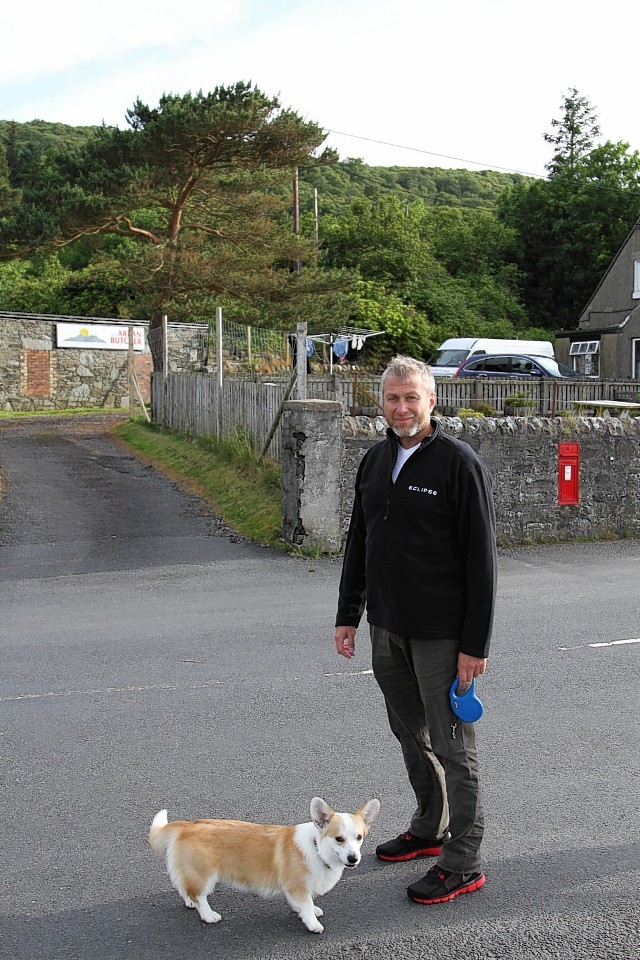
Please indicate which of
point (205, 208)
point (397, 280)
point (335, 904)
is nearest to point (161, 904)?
point (335, 904)

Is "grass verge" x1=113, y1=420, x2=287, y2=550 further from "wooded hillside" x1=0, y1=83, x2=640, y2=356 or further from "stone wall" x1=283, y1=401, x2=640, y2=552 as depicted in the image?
"wooded hillside" x1=0, y1=83, x2=640, y2=356

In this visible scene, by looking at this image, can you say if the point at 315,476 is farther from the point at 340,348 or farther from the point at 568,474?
the point at 340,348

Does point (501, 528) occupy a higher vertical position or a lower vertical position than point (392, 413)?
lower

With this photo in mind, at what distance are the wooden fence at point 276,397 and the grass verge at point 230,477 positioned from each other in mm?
331

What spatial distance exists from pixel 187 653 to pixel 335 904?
4036 mm

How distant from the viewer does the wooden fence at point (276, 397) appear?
54.4 ft

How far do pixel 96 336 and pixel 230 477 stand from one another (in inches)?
863

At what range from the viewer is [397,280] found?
50000 mm

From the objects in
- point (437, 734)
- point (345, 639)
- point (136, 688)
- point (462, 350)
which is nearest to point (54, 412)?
point (462, 350)

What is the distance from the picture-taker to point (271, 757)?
18.0ft

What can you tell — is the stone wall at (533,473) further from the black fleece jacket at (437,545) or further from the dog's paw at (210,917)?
the dog's paw at (210,917)

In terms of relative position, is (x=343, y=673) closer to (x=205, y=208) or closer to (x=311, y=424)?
(x=311, y=424)

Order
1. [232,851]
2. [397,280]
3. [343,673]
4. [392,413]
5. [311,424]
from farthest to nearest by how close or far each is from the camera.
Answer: [397,280] → [311,424] → [343,673] → [392,413] → [232,851]

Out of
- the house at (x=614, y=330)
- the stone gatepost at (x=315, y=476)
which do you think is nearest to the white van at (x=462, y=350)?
the house at (x=614, y=330)
